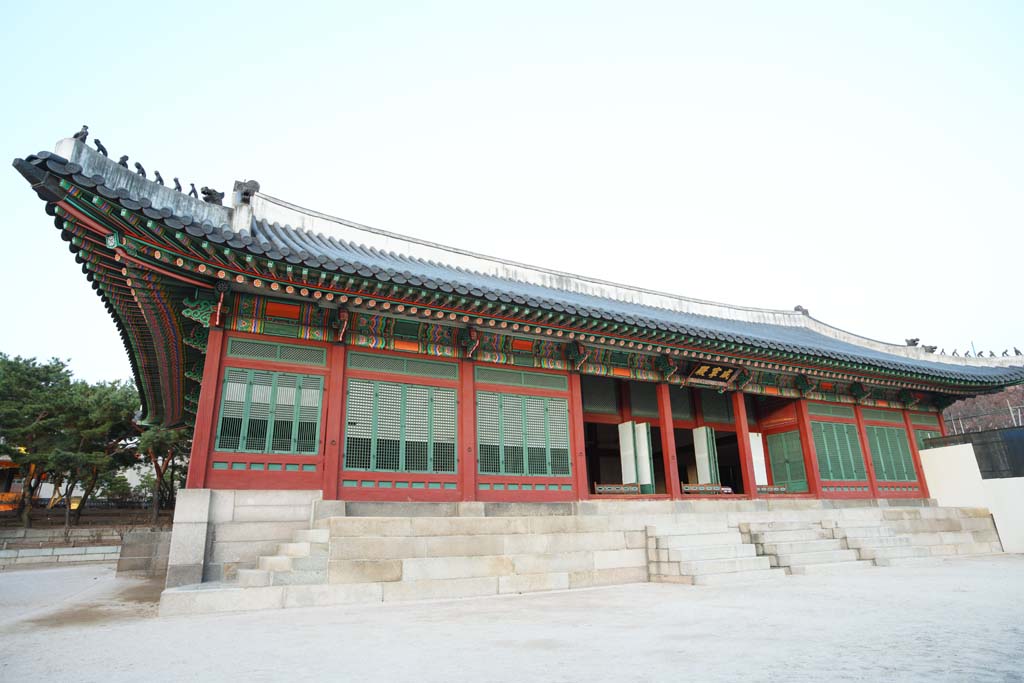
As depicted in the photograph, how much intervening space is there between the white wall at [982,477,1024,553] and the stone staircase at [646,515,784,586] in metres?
9.26

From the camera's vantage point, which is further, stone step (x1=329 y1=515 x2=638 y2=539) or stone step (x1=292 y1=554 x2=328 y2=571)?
stone step (x1=329 y1=515 x2=638 y2=539)

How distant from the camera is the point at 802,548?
11.2 metres

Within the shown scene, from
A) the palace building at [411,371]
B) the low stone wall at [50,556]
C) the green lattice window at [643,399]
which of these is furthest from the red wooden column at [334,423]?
the low stone wall at [50,556]

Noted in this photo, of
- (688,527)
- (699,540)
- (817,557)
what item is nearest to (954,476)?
(817,557)

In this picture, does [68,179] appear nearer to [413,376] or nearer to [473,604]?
[413,376]

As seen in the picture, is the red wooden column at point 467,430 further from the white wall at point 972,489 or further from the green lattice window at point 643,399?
the white wall at point 972,489

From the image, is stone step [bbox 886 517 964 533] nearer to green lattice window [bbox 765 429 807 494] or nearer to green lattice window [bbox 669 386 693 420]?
green lattice window [bbox 765 429 807 494]

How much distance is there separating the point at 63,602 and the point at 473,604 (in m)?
7.69

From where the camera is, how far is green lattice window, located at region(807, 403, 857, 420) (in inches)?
632

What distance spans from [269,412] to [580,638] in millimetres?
6716

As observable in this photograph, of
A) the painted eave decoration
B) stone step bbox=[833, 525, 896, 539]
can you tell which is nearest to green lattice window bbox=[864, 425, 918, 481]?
the painted eave decoration

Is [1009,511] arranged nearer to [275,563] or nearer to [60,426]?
[275,563]

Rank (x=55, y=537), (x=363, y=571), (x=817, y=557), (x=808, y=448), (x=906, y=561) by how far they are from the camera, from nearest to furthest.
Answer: (x=363, y=571) < (x=817, y=557) < (x=906, y=561) < (x=808, y=448) < (x=55, y=537)

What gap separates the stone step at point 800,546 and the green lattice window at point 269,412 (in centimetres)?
863
